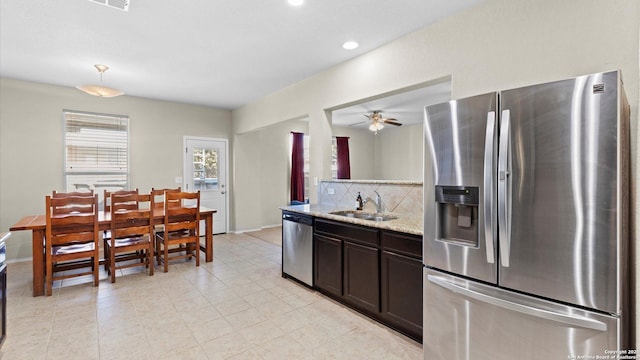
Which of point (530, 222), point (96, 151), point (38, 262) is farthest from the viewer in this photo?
point (96, 151)

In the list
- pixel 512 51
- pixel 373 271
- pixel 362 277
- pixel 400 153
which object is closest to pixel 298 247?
pixel 362 277

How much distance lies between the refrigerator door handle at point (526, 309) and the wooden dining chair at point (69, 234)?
11.9 ft

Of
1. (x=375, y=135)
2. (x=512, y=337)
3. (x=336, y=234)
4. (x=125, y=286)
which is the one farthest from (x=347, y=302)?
(x=375, y=135)

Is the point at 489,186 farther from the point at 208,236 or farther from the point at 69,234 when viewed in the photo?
the point at 69,234

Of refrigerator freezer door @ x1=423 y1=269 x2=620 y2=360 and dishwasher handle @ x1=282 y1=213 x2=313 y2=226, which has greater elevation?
dishwasher handle @ x1=282 y1=213 x2=313 y2=226

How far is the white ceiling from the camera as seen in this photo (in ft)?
8.40

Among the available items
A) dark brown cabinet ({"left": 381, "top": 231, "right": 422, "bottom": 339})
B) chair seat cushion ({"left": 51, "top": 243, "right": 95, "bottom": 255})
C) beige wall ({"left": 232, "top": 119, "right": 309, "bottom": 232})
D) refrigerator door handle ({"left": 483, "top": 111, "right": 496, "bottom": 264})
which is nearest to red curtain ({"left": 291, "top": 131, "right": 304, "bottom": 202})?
beige wall ({"left": 232, "top": 119, "right": 309, "bottom": 232})

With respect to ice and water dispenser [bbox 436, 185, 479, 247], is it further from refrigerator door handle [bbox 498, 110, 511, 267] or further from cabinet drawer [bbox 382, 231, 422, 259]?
cabinet drawer [bbox 382, 231, 422, 259]

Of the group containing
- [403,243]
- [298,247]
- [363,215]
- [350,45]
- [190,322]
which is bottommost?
[190,322]

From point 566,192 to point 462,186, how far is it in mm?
484

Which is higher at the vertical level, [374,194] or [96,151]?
[96,151]

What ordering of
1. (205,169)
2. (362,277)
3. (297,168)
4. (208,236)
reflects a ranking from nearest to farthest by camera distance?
(362,277) → (208,236) → (205,169) → (297,168)

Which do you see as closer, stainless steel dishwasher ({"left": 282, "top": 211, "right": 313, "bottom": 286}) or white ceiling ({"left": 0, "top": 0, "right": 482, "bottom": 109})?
white ceiling ({"left": 0, "top": 0, "right": 482, "bottom": 109})

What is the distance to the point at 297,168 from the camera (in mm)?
7414
